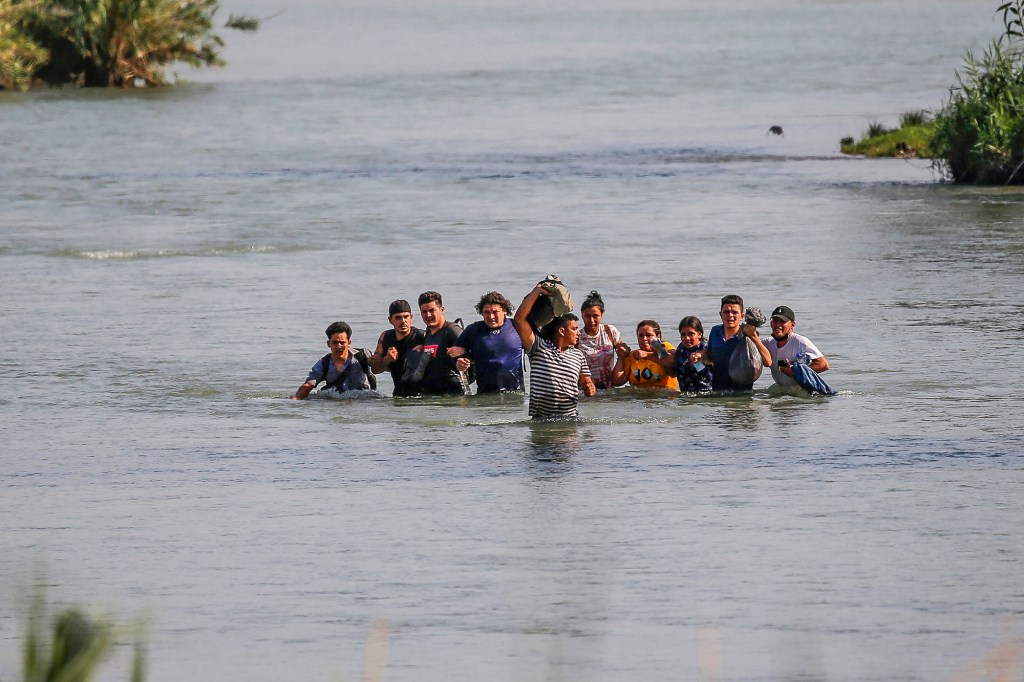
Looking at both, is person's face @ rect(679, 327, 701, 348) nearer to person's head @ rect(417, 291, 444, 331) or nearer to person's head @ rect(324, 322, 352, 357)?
person's head @ rect(417, 291, 444, 331)

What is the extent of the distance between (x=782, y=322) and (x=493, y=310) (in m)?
2.84

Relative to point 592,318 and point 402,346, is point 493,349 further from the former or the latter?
point 592,318

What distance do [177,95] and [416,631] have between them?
64.0 meters

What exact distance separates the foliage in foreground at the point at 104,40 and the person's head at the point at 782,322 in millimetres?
52298

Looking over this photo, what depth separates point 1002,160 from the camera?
3859 cm

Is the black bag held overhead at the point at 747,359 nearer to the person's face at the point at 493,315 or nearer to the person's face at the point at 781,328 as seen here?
the person's face at the point at 781,328

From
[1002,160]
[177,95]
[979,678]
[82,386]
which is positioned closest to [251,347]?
[82,386]

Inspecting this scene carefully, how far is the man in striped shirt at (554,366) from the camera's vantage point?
1756 cm

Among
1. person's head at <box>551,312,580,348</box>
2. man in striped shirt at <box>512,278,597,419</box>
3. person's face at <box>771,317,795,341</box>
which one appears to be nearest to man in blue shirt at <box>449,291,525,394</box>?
man in striped shirt at <box>512,278,597,419</box>

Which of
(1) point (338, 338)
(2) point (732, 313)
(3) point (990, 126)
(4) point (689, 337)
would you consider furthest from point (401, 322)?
(3) point (990, 126)

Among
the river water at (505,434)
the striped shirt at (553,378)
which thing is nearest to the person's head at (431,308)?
the river water at (505,434)

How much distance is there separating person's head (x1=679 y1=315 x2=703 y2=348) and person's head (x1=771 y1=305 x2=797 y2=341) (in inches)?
29.2

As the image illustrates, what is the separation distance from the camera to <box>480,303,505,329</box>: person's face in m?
19.0

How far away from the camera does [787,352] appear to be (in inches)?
764
